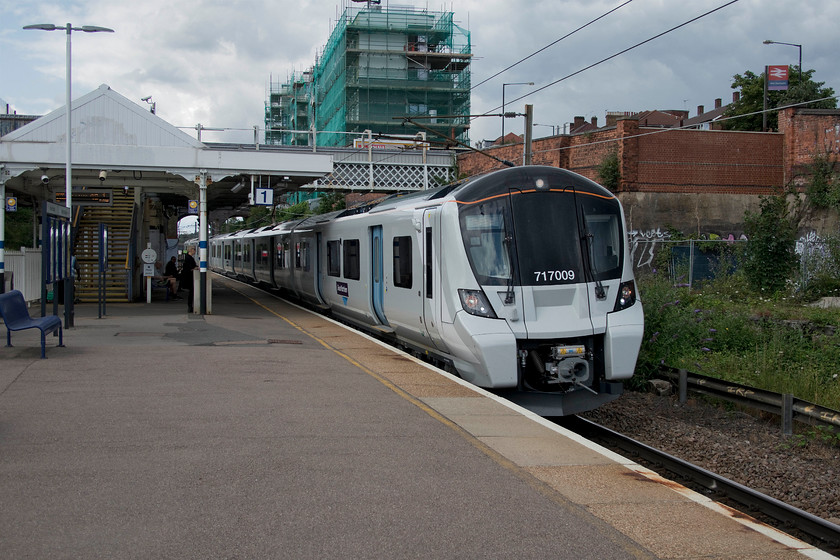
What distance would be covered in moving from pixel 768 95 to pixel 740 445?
133 feet

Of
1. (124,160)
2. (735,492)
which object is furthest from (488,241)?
(124,160)

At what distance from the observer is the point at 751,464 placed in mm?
8867

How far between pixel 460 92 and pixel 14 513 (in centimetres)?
5178

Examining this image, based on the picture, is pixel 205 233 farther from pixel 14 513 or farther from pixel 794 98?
pixel 794 98

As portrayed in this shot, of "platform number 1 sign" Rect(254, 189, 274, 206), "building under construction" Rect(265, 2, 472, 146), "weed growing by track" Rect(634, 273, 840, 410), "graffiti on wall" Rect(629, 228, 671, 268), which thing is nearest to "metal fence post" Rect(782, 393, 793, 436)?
"weed growing by track" Rect(634, 273, 840, 410)

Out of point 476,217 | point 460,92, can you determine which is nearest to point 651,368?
point 476,217

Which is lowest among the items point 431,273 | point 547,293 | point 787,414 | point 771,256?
point 787,414

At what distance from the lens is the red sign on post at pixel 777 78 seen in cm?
4342

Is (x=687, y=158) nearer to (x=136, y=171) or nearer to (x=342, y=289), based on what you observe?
(x=342, y=289)

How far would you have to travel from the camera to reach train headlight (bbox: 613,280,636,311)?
9695mm

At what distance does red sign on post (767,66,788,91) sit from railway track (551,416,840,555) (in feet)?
130

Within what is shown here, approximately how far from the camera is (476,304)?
30.7 feet

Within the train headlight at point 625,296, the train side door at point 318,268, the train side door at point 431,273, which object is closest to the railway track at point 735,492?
the train headlight at point 625,296

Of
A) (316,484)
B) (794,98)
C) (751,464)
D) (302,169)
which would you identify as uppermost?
(794,98)
